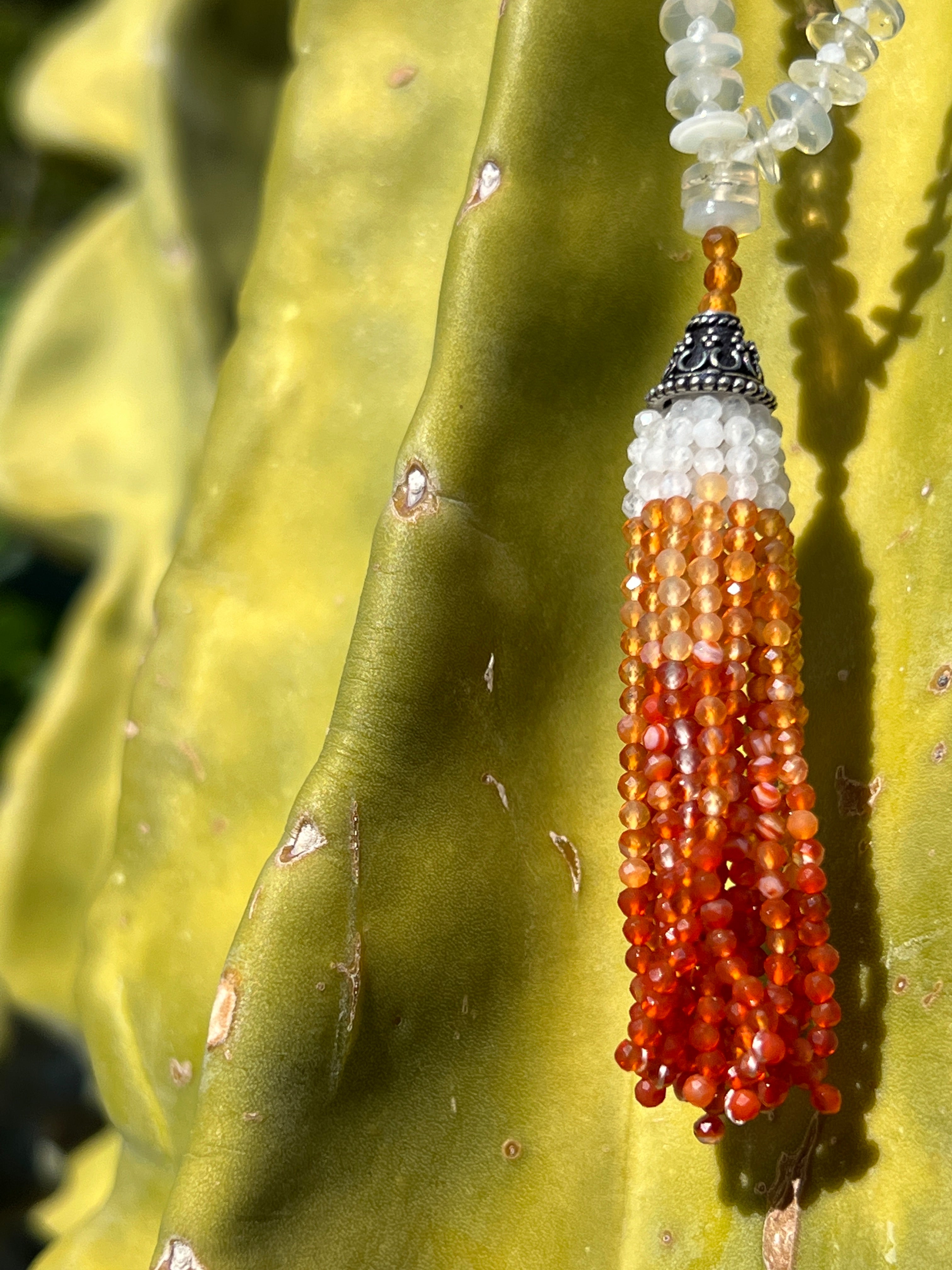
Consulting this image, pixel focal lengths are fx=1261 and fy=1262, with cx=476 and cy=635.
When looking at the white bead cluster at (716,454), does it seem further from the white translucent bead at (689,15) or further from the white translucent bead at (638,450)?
the white translucent bead at (689,15)

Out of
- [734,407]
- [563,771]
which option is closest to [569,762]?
[563,771]

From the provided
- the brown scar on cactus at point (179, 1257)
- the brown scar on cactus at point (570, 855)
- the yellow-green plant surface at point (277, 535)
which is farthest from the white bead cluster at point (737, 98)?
the brown scar on cactus at point (179, 1257)

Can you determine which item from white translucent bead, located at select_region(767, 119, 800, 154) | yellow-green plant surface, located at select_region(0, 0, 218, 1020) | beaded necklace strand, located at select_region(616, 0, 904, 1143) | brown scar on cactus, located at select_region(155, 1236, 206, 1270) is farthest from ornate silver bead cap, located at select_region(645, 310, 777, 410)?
yellow-green plant surface, located at select_region(0, 0, 218, 1020)

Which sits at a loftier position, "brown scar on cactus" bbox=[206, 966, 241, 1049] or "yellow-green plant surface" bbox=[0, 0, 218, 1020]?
"yellow-green plant surface" bbox=[0, 0, 218, 1020]

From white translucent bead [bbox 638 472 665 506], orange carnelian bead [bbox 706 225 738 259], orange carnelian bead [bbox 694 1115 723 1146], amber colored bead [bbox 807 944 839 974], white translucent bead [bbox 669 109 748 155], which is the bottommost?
orange carnelian bead [bbox 694 1115 723 1146]

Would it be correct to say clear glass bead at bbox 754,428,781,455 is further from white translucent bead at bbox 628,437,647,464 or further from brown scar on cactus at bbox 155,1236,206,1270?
brown scar on cactus at bbox 155,1236,206,1270

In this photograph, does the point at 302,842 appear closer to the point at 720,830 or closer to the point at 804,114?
the point at 720,830

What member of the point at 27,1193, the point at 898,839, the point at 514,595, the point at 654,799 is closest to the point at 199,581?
the point at 514,595

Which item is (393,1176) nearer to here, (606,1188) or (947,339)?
(606,1188)
